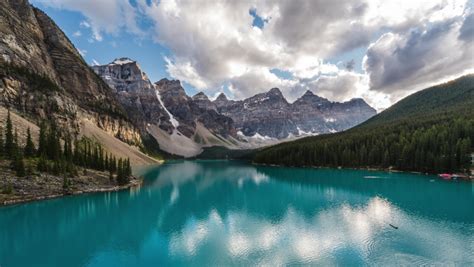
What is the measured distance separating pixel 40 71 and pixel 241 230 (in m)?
143

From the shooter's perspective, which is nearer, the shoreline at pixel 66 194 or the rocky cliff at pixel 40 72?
the shoreline at pixel 66 194

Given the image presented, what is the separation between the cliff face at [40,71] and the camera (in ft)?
358

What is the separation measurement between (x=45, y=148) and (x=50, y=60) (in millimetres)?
130328

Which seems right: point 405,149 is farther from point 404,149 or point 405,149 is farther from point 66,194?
point 66,194

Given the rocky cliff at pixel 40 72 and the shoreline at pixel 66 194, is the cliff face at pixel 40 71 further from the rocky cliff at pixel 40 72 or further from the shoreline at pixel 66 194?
the shoreline at pixel 66 194

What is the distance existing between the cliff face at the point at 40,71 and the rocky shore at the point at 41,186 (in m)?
60.1

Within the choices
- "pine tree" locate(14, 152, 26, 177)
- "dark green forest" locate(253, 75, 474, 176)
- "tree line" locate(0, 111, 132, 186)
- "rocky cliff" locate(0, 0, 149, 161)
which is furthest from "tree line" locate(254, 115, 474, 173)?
"rocky cliff" locate(0, 0, 149, 161)

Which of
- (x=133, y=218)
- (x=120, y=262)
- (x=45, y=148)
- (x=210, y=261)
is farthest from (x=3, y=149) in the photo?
(x=210, y=261)

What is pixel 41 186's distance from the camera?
169 feet

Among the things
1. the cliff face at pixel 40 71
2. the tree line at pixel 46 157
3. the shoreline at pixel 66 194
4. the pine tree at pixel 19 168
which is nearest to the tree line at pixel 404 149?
the shoreline at pixel 66 194

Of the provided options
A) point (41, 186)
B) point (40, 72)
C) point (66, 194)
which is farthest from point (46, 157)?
point (40, 72)

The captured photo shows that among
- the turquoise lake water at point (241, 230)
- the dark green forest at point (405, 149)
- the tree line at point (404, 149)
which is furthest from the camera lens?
the dark green forest at point (405, 149)

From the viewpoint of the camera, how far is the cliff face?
109125 millimetres

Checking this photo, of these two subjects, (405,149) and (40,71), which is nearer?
(405,149)
